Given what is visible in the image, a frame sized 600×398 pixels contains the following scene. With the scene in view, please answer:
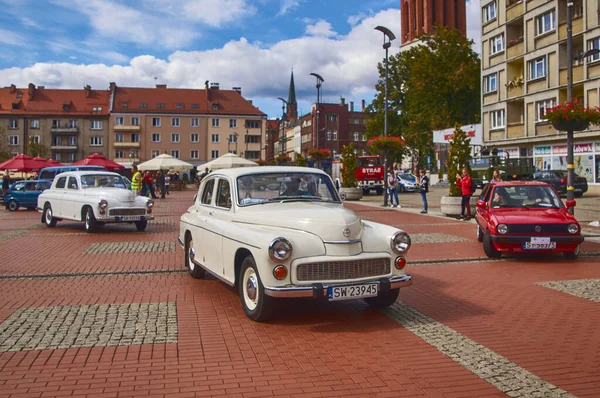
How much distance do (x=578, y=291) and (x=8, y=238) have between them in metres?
13.4

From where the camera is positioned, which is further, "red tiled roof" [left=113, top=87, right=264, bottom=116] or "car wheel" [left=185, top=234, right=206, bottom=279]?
"red tiled roof" [left=113, top=87, right=264, bottom=116]

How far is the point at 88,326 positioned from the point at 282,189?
2.79 metres

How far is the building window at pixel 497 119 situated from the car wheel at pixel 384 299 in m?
43.2

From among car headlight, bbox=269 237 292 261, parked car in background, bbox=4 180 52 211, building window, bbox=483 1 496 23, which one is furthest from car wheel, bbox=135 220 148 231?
building window, bbox=483 1 496 23

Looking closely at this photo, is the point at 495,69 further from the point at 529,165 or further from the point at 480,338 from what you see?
the point at 480,338

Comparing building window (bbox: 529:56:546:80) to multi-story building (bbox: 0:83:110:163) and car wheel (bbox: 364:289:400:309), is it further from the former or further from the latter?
multi-story building (bbox: 0:83:110:163)

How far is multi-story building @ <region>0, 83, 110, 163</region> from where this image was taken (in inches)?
3605

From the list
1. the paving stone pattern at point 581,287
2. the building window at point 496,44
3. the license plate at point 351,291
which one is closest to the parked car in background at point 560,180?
the building window at point 496,44

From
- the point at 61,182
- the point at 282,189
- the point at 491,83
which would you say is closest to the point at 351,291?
the point at 282,189

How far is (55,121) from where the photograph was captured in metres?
92.9

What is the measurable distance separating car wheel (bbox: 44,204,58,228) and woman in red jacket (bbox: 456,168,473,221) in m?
13.1

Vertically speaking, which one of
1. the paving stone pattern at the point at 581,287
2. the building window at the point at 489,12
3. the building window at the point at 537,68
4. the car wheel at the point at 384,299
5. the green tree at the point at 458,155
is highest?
the building window at the point at 489,12

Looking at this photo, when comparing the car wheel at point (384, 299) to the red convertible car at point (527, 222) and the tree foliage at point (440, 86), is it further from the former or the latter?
the tree foliage at point (440, 86)

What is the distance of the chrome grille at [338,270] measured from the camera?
6234mm
